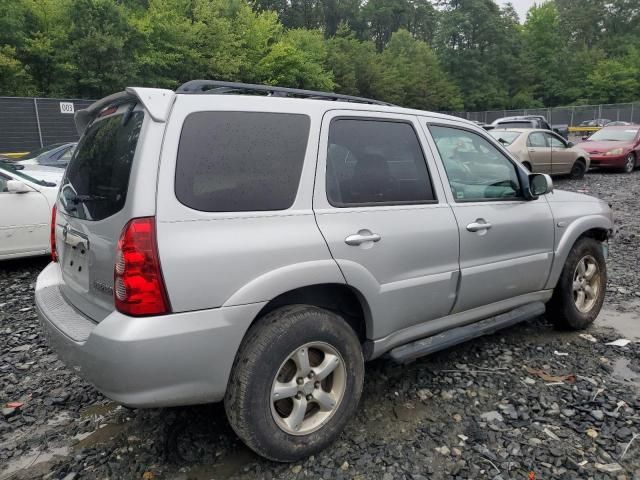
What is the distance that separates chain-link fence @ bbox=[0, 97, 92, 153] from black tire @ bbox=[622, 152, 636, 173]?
62.9ft

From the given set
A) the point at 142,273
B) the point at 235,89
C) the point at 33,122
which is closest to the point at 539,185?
the point at 235,89

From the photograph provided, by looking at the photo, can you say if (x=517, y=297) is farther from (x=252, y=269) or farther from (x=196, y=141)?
(x=196, y=141)

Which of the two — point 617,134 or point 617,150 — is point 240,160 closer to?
point 617,150

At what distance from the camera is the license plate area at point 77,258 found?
2529 millimetres

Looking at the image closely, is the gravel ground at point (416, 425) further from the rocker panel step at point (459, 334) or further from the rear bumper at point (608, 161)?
the rear bumper at point (608, 161)

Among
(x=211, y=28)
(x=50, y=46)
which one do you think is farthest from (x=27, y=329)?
(x=211, y=28)

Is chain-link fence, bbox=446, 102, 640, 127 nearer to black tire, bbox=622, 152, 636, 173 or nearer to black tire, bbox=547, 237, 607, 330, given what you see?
black tire, bbox=622, 152, 636, 173

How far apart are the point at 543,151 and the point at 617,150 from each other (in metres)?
3.67

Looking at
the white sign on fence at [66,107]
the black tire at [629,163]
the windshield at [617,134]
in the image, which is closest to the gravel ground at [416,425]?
the black tire at [629,163]

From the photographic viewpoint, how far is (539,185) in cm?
375

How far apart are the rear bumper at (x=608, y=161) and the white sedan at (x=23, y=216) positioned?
14763mm

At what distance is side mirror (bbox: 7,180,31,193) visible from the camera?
5.97 metres

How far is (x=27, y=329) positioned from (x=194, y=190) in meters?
3.17

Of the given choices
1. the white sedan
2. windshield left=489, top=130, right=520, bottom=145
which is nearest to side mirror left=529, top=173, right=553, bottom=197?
the white sedan
